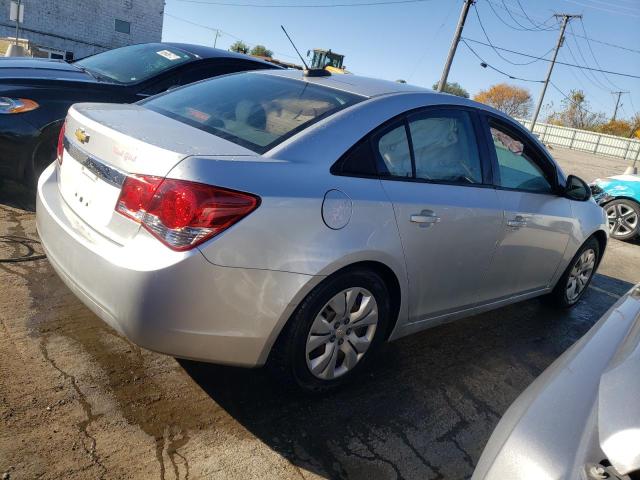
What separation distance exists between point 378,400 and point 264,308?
992 mm

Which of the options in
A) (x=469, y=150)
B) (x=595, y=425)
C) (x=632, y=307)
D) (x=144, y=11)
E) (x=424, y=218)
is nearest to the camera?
(x=595, y=425)

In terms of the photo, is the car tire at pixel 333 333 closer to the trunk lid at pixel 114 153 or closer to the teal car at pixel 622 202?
the trunk lid at pixel 114 153

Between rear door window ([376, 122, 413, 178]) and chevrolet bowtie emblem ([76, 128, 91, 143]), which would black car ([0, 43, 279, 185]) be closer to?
chevrolet bowtie emblem ([76, 128, 91, 143])

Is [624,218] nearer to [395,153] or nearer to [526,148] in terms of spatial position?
[526,148]

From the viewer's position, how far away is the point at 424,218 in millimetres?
2852

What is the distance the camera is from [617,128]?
246 feet

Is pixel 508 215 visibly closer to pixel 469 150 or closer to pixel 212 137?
pixel 469 150

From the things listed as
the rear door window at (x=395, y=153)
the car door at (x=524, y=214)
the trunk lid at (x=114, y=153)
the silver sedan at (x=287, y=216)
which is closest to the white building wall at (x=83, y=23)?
the trunk lid at (x=114, y=153)

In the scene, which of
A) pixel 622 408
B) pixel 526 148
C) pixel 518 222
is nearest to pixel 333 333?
pixel 622 408

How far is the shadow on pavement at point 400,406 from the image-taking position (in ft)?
8.04

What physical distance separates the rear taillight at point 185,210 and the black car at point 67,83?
2.77 metres

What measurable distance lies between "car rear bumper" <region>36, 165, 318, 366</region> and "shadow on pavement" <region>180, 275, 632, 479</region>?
0.41 metres

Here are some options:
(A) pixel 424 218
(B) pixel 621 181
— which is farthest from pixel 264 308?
(B) pixel 621 181

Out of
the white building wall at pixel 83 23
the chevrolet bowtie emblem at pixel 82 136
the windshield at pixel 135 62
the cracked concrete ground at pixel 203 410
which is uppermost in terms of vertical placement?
the white building wall at pixel 83 23
